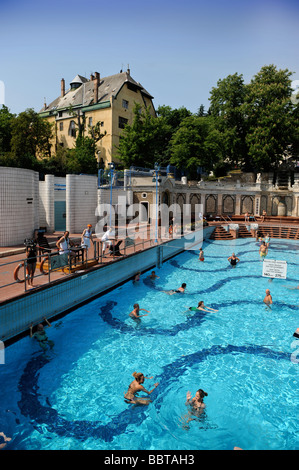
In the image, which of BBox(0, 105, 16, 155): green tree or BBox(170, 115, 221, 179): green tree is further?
BBox(0, 105, 16, 155): green tree

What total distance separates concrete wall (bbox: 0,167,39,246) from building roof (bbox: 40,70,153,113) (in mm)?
33561

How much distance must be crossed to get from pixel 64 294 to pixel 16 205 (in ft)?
25.3

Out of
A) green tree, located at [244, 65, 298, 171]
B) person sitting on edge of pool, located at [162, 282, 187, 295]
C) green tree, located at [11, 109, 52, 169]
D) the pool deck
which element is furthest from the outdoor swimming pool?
green tree, located at [11, 109, 52, 169]

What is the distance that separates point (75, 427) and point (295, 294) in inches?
527

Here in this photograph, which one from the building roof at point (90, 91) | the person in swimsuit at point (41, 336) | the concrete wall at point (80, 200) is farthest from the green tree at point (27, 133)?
the person in swimsuit at point (41, 336)

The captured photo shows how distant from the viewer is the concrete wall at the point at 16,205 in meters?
16.4

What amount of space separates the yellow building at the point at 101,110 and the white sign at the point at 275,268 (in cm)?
3449

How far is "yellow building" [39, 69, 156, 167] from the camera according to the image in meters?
46.6

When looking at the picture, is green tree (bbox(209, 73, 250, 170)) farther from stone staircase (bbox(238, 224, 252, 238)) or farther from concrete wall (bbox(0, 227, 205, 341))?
concrete wall (bbox(0, 227, 205, 341))

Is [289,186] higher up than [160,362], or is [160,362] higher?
[289,186]

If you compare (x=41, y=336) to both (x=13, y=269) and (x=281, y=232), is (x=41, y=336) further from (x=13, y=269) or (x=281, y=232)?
(x=281, y=232)

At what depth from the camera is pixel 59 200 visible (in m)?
25.1
